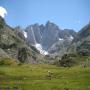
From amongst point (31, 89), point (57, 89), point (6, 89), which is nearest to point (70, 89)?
point (57, 89)

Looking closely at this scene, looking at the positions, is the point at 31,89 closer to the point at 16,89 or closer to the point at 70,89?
the point at 16,89

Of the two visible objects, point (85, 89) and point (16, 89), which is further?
point (16, 89)

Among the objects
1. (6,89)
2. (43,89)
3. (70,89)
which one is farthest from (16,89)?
(70,89)

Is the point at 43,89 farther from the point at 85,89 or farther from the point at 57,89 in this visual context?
the point at 85,89

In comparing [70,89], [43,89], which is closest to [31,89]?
[43,89]

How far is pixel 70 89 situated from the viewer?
77438mm

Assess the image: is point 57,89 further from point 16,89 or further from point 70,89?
point 16,89

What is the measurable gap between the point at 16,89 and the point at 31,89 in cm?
466

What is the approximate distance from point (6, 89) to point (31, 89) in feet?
25.8

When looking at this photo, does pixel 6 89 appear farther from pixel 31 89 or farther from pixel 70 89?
pixel 70 89

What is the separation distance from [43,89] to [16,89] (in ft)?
27.6

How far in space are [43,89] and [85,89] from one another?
43.1 ft

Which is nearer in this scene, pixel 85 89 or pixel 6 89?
pixel 85 89

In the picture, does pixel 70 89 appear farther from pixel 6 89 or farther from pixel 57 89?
pixel 6 89
